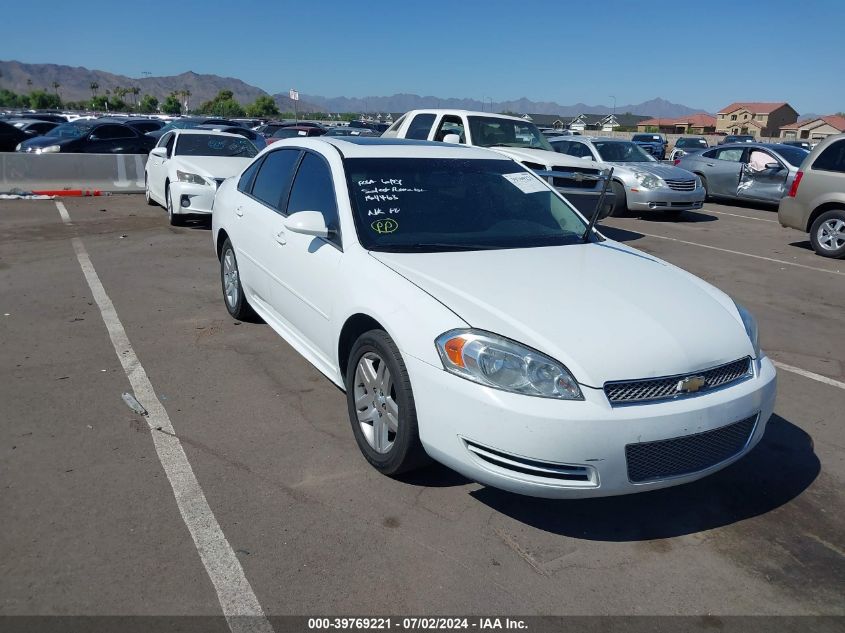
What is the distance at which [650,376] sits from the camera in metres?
2.95

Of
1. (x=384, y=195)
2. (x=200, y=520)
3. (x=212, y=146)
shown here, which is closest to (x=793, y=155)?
(x=212, y=146)

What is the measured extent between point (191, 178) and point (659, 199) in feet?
27.3

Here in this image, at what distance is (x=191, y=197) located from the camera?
1066 cm

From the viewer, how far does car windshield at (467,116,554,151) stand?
11.1 m

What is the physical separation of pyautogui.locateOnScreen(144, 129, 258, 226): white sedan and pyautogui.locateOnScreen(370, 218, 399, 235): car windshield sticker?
7.29 meters

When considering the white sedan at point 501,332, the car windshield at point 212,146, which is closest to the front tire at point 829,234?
the white sedan at point 501,332

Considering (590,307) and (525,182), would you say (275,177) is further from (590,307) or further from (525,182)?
(590,307)

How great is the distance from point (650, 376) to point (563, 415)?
446 millimetres

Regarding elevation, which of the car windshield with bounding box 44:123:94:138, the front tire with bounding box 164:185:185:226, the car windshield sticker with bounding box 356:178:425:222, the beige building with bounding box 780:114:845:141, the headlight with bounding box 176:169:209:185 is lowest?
the front tire with bounding box 164:185:185:226

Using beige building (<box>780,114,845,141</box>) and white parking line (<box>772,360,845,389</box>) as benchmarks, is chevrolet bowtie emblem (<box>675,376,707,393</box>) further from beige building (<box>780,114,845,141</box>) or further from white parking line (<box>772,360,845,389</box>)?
beige building (<box>780,114,845,141</box>)

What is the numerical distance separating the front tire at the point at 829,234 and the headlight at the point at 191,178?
30.6 feet

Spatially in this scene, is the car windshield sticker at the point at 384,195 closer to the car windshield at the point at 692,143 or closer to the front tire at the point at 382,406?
the front tire at the point at 382,406

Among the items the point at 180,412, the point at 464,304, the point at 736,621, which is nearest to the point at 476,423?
the point at 464,304

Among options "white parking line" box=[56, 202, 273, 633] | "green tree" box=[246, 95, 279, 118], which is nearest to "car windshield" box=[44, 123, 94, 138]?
"white parking line" box=[56, 202, 273, 633]
